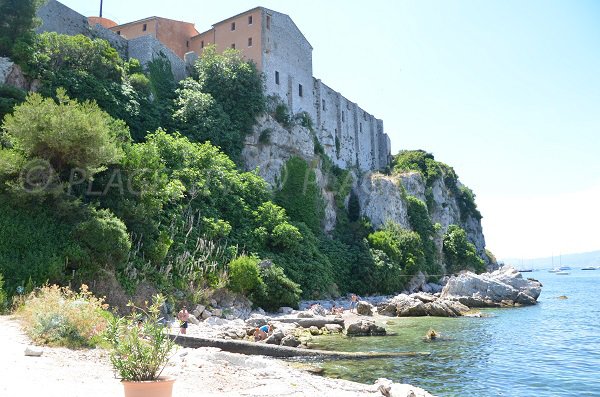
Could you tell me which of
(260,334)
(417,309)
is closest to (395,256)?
(417,309)

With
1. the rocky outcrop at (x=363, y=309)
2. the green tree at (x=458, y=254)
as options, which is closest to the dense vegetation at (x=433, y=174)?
the green tree at (x=458, y=254)

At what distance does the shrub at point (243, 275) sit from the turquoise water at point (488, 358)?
180 inches

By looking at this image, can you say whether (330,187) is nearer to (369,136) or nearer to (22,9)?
(369,136)

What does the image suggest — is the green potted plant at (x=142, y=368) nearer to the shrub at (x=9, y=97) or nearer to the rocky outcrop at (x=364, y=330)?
the rocky outcrop at (x=364, y=330)

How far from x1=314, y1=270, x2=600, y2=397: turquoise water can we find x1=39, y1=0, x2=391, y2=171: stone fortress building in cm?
2101

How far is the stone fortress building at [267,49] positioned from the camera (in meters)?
32.0

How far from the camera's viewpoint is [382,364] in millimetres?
13156

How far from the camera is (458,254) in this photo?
4875 cm

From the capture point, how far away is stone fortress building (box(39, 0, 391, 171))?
105 feet

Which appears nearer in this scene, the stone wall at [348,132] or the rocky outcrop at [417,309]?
the rocky outcrop at [417,309]

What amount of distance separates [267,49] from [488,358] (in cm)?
2713

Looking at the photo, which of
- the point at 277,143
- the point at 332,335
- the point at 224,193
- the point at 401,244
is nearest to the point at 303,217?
the point at 277,143

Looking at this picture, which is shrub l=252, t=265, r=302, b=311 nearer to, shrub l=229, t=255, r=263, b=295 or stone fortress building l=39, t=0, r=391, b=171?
shrub l=229, t=255, r=263, b=295

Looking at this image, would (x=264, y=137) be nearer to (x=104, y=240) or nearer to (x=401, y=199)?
(x=401, y=199)
